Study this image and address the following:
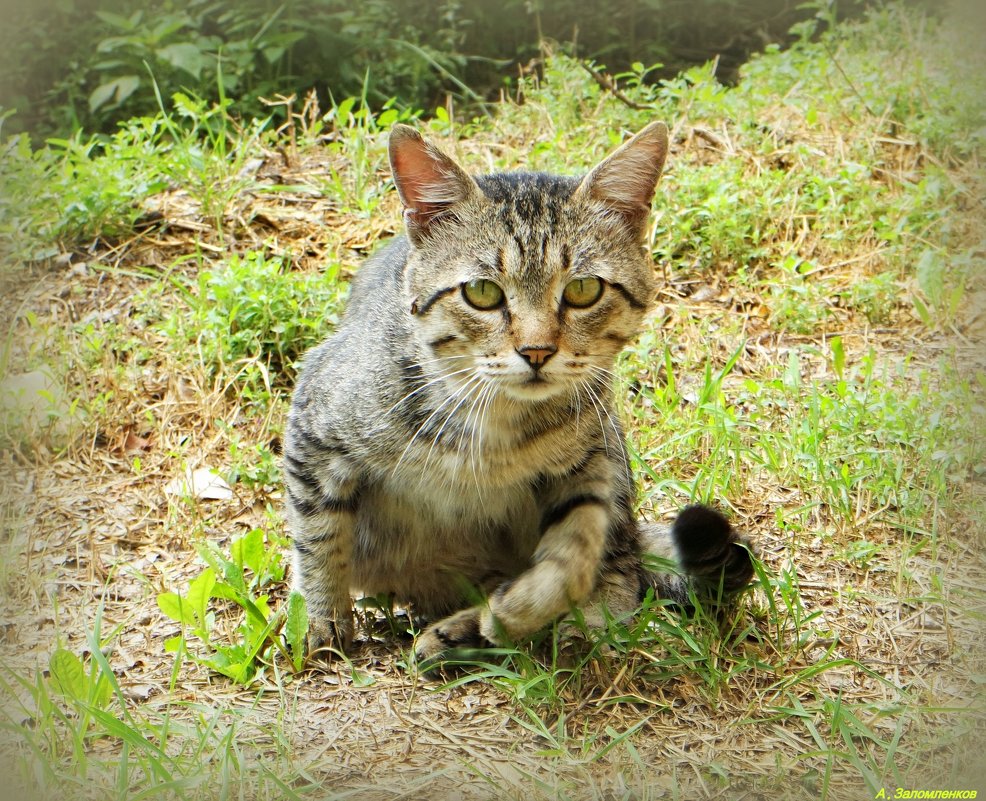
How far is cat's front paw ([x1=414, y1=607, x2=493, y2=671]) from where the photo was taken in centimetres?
307

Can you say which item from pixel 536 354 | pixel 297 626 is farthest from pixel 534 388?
pixel 297 626

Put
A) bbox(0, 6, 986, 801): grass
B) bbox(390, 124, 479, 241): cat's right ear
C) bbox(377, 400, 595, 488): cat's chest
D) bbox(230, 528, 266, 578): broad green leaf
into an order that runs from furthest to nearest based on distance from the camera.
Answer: bbox(230, 528, 266, 578): broad green leaf < bbox(377, 400, 595, 488): cat's chest < bbox(390, 124, 479, 241): cat's right ear < bbox(0, 6, 986, 801): grass

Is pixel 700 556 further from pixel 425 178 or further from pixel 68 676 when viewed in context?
pixel 68 676

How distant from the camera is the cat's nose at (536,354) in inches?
109

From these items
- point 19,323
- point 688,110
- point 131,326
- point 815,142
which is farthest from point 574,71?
point 19,323

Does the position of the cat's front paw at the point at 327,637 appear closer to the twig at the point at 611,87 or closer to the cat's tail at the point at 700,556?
the cat's tail at the point at 700,556

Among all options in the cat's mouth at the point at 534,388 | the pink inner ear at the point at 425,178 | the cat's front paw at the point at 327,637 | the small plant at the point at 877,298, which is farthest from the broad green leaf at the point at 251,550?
the small plant at the point at 877,298

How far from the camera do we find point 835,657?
3104 millimetres

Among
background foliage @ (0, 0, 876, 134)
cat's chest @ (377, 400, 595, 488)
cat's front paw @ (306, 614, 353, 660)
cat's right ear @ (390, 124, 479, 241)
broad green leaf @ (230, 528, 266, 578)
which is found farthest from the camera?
background foliage @ (0, 0, 876, 134)

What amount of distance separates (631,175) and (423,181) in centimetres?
65

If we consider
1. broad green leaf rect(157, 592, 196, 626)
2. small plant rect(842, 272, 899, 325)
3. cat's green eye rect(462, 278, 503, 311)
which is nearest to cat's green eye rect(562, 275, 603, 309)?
cat's green eye rect(462, 278, 503, 311)

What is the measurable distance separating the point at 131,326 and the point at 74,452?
774 mm

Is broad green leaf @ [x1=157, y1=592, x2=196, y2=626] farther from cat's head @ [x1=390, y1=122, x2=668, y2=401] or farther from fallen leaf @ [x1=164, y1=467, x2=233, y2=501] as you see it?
cat's head @ [x1=390, y1=122, x2=668, y2=401]

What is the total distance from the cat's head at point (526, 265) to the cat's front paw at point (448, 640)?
2.52 feet
